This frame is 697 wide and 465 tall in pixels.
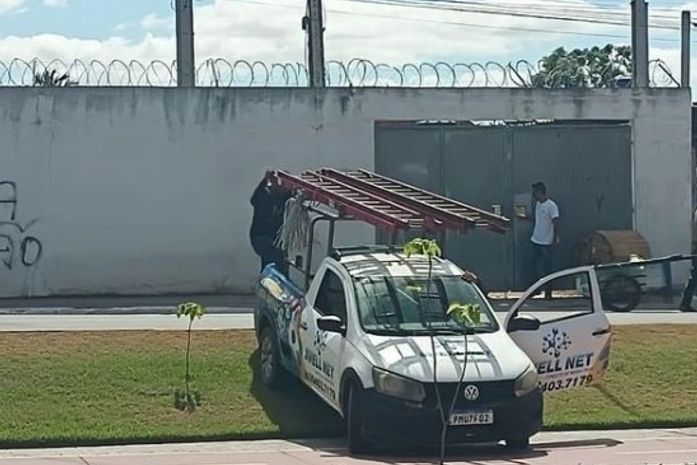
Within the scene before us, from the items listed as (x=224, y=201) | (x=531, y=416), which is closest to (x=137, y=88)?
(x=224, y=201)

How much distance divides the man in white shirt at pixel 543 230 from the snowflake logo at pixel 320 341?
10.7 metres

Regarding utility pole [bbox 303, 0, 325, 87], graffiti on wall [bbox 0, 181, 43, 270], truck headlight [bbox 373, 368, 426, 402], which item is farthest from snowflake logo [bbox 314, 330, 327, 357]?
utility pole [bbox 303, 0, 325, 87]

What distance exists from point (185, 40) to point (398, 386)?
1364 centimetres

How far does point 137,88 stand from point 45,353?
8682 mm

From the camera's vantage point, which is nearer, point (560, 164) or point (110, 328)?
point (110, 328)

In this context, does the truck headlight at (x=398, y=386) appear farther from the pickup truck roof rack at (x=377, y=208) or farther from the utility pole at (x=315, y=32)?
the utility pole at (x=315, y=32)

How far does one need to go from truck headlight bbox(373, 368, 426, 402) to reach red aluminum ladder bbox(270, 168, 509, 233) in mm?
2174

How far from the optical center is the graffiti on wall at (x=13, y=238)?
22641 mm

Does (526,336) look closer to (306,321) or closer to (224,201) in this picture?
(306,321)

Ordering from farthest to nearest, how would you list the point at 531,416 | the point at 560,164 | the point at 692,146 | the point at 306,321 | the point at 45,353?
1. the point at 692,146
2. the point at 560,164
3. the point at 45,353
4. the point at 306,321
5. the point at 531,416

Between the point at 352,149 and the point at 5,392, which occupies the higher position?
the point at 352,149

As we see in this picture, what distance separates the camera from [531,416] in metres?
12.0

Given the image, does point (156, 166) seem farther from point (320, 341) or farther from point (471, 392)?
point (471, 392)

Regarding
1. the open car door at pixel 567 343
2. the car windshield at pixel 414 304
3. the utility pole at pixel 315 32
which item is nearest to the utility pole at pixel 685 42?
the utility pole at pixel 315 32
